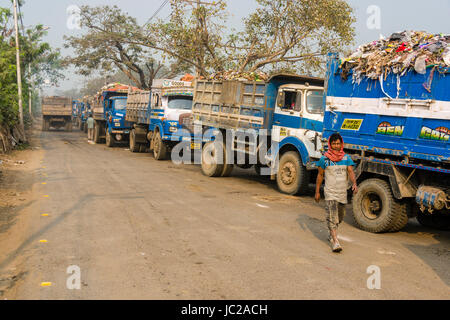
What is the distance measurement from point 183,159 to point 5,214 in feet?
31.7

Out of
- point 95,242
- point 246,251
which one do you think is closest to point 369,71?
point 246,251

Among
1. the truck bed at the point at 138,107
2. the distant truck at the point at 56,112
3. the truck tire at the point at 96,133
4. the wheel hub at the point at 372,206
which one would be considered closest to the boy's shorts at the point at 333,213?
the wheel hub at the point at 372,206

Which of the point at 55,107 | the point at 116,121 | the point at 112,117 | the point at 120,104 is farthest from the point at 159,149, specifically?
the point at 55,107

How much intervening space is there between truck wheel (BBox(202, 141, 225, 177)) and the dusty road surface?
8.15 feet

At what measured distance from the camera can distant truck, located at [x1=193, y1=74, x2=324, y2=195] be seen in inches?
396

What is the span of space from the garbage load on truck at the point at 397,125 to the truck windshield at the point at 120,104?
15459 millimetres

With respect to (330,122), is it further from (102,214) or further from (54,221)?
(54,221)

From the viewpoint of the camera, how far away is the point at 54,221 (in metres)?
7.19

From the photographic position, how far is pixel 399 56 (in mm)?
7082

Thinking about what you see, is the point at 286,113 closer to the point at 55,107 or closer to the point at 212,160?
the point at 212,160

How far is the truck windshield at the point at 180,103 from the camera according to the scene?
16.4m

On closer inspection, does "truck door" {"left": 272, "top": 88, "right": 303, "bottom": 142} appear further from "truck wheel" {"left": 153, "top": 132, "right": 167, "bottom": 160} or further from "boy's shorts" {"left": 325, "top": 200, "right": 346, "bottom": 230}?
"truck wheel" {"left": 153, "top": 132, "right": 167, "bottom": 160}

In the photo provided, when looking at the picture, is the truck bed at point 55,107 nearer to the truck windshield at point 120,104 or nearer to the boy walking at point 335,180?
the truck windshield at point 120,104

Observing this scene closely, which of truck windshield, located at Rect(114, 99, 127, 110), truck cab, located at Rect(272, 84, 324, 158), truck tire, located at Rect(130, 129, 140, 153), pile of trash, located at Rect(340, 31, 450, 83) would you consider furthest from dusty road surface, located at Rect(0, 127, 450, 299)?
truck windshield, located at Rect(114, 99, 127, 110)
